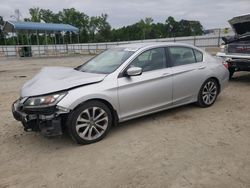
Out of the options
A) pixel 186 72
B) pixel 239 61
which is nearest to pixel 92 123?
pixel 186 72

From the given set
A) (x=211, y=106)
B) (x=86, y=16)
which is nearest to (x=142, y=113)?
(x=211, y=106)

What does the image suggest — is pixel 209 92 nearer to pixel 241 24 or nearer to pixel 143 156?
pixel 143 156

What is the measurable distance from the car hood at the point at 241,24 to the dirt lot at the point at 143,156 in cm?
392

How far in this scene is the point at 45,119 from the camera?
3764mm

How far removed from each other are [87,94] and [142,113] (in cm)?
118

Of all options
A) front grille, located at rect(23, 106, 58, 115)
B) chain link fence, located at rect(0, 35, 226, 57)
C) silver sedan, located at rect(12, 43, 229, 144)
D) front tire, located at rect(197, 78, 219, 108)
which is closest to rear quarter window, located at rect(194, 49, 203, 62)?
silver sedan, located at rect(12, 43, 229, 144)

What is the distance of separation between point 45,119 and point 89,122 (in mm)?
650

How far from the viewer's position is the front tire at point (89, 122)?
12.7ft

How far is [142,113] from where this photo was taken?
4648mm

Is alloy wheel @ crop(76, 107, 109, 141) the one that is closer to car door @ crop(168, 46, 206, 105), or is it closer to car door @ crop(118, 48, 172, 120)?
car door @ crop(118, 48, 172, 120)

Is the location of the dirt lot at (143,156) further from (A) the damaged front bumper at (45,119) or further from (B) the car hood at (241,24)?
(B) the car hood at (241,24)

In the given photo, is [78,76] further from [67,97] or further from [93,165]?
[93,165]

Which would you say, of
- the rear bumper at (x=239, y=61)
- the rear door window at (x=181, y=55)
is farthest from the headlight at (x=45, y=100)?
the rear bumper at (x=239, y=61)

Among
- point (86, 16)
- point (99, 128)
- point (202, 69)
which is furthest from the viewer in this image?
point (86, 16)
